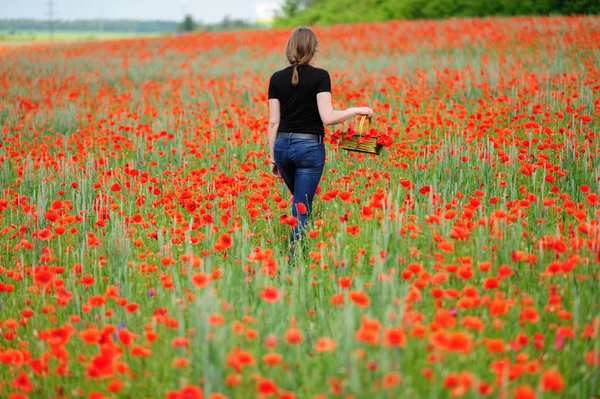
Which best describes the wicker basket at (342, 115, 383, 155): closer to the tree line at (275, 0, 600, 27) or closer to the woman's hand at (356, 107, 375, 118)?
the woman's hand at (356, 107, 375, 118)

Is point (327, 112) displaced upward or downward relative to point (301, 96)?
downward

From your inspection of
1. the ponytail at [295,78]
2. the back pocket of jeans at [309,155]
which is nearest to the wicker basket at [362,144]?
the back pocket of jeans at [309,155]

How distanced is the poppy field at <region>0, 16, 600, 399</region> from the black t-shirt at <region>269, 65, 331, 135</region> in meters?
0.22

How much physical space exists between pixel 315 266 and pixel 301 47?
1.53 metres

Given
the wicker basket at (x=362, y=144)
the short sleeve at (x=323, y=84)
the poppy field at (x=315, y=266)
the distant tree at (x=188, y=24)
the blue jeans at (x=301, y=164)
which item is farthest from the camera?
the distant tree at (x=188, y=24)

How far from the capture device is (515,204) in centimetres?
365

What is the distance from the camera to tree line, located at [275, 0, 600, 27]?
2644 cm

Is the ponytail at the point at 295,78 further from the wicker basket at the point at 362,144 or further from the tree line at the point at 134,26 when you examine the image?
the tree line at the point at 134,26

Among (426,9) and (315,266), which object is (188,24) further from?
(315,266)

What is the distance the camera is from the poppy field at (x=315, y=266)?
2.08 meters

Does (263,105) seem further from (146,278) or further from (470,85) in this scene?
(146,278)

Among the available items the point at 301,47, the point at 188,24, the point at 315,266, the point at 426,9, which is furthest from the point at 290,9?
the point at 315,266

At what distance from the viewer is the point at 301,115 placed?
3947 millimetres

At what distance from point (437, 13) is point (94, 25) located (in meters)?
87.0
